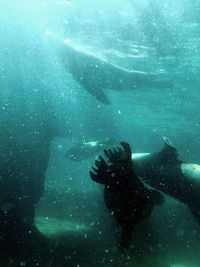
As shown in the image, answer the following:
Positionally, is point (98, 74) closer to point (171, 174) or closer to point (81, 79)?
point (81, 79)

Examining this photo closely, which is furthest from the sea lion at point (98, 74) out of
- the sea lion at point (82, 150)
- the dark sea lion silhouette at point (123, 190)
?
the dark sea lion silhouette at point (123, 190)

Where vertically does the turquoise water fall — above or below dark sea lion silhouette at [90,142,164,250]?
below

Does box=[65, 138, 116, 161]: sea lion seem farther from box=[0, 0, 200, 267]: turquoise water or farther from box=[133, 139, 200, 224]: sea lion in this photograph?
box=[133, 139, 200, 224]: sea lion

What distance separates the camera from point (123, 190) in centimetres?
564

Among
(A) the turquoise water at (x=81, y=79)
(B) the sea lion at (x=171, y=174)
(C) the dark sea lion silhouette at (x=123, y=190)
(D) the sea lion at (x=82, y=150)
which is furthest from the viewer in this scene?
(D) the sea lion at (x=82, y=150)

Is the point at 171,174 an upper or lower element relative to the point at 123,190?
lower

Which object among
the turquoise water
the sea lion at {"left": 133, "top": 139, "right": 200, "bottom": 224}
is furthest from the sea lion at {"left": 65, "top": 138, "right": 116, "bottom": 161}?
the sea lion at {"left": 133, "top": 139, "right": 200, "bottom": 224}

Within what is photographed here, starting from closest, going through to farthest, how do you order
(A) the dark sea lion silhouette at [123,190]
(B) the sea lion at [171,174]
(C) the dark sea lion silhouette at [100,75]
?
(A) the dark sea lion silhouette at [123,190], (B) the sea lion at [171,174], (C) the dark sea lion silhouette at [100,75]

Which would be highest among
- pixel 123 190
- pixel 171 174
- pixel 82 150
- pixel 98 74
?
pixel 123 190

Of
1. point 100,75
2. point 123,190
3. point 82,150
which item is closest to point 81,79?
point 100,75

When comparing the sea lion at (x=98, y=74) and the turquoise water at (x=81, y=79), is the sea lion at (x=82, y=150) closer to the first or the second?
the turquoise water at (x=81, y=79)

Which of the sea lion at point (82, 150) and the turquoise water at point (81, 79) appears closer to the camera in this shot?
the turquoise water at point (81, 79)

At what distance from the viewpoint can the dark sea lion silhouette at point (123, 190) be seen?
5.47m

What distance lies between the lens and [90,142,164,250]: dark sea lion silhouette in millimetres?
5473
